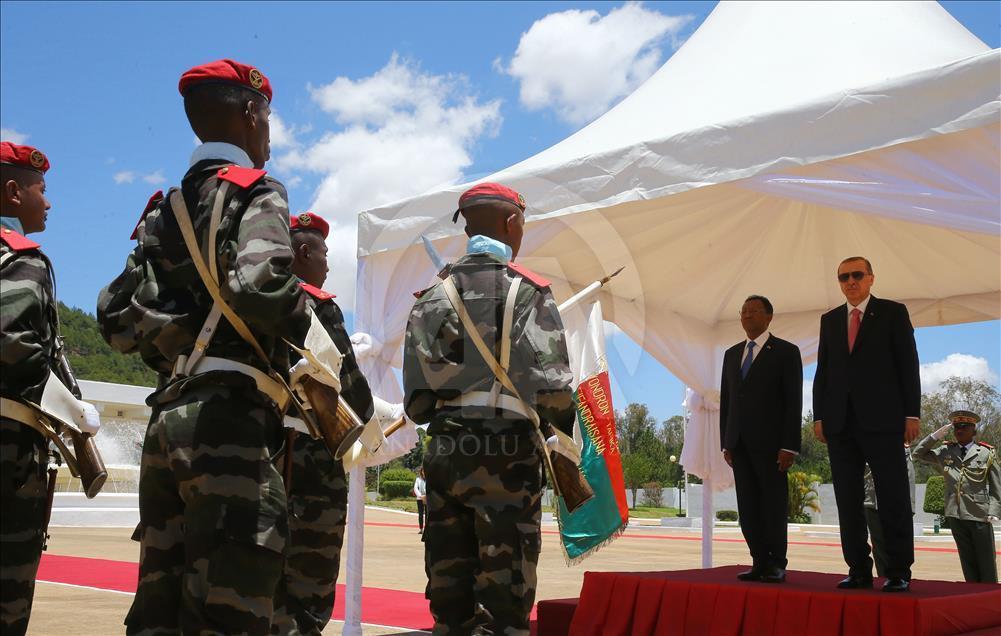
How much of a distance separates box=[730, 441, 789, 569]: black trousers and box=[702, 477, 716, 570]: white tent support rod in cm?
277

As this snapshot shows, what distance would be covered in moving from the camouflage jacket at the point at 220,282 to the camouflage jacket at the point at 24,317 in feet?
1.90

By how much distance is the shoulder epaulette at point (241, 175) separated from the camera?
2.43m

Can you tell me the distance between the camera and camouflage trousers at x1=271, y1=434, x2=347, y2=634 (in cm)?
412

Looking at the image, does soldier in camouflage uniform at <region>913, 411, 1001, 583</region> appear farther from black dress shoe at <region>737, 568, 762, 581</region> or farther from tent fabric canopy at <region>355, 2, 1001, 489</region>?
black dress shoe at <region>737, 568, 762, 581</region>

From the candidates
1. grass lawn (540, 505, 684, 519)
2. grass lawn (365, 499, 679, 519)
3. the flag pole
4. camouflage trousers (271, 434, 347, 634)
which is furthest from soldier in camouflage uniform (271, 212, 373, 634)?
grass lawn (365, 499, 679, 519)

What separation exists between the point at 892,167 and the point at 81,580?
8728 millimetres

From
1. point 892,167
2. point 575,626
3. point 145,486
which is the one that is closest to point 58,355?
point 145,486

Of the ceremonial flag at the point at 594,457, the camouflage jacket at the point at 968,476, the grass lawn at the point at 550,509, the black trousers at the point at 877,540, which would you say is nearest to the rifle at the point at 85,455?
the ceremonial flag at the point at 594,457

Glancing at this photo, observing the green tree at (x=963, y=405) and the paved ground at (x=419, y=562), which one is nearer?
the paved ground at (x=419, y=562)

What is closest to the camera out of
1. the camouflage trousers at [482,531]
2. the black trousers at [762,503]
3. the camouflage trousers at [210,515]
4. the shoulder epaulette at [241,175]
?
the camouflage trousers at [210,515]

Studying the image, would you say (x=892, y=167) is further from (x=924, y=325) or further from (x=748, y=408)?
(x=924, y=325)

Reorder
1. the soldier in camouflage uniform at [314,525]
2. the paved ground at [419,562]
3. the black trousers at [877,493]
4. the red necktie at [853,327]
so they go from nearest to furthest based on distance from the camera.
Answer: the soldier in camouflage uniform at [314,525] < the black trousers at [877,493] < the red necktie at [853,327] < the paved ground at [419,562]

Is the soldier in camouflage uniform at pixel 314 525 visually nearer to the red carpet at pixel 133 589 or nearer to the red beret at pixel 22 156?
the red beret at pixel 22 156

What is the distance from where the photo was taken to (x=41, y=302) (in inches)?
126
